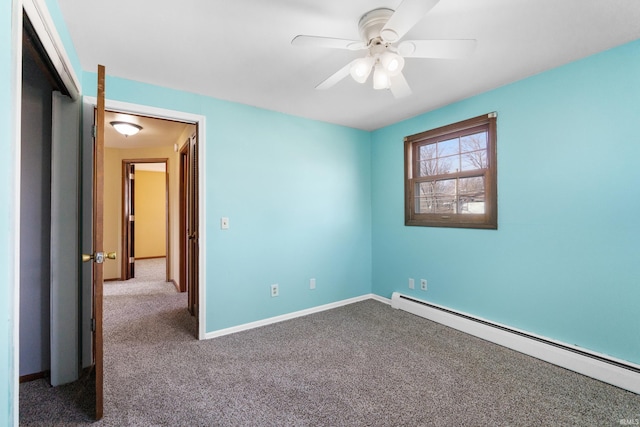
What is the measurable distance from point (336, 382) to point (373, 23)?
2232mm

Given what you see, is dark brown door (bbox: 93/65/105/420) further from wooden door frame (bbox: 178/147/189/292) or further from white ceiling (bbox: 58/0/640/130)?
wooden door frame (bbox: 178/147/189/292)

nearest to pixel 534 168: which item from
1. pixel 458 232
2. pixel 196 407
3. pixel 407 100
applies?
pixel 458 232

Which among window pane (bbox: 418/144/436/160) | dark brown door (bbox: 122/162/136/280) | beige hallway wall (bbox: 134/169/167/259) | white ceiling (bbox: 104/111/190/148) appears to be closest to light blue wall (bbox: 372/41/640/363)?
window pane (bbox: 418/144/436/160)

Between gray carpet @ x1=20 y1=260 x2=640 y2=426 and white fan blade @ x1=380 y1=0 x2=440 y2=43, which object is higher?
white fan blade @ x1=380 y1=0 x2=440 y2=43

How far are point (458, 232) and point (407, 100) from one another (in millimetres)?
1411

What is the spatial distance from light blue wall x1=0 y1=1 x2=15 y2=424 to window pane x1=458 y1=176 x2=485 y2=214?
3147mm

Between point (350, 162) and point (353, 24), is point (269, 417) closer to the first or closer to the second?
point (353, 24)

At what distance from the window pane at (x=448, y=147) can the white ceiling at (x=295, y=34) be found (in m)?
0.52

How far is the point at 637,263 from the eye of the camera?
73.0 inches

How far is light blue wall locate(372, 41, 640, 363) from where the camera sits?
1.89m

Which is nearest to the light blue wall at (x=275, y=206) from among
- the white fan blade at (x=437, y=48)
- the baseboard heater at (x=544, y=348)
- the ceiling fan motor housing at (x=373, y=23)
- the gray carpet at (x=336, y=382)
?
the gray carpet at (x=336, y=382)

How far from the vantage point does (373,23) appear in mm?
1540

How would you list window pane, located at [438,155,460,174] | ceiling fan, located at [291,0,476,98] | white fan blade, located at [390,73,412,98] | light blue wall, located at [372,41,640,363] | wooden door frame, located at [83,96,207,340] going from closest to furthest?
ceiling fan, located at [291,0,476,98] < white fan blade, located at [390,73,412,98] < light blue wall, located at [372,41,640,363] < wooden door frame, located at [83,96,207,340] < window pane, located at [438,155,460,174]

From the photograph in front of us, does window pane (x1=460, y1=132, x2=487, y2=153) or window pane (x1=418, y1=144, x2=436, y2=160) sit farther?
window pane (x1=418, y1=144, x2=436, y2=160)
